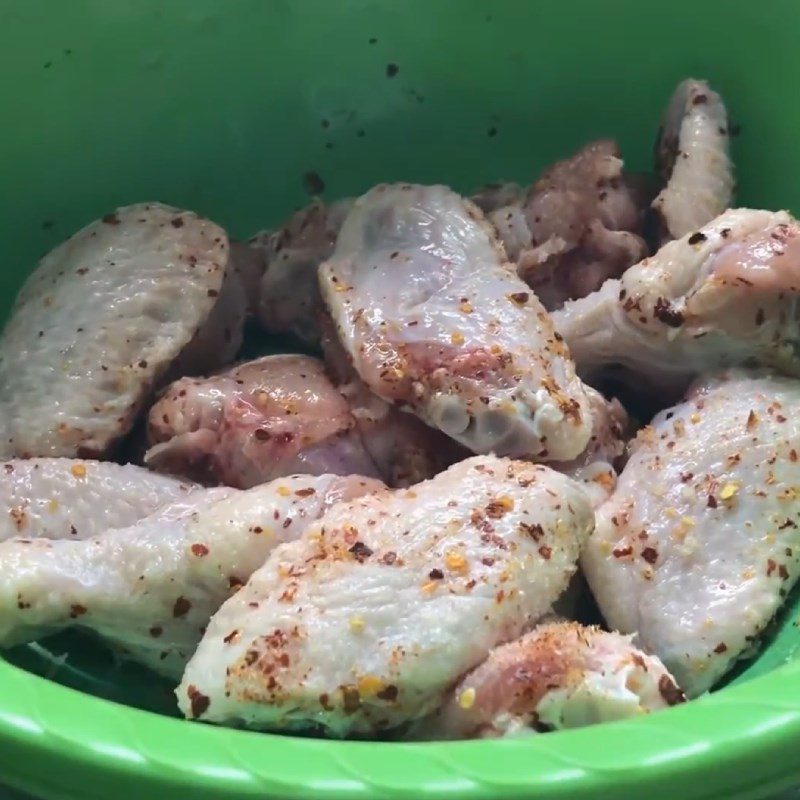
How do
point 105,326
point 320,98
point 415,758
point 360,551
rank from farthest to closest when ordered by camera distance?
point 320,98, point 105,326, point 360,551, point 415,758


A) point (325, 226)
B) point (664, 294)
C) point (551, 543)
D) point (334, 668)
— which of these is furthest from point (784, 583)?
point (325, 226)

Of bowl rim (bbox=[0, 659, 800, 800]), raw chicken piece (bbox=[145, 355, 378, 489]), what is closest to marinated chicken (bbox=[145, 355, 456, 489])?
raw chicken piece (bbox=[145, 355, 378, 489])

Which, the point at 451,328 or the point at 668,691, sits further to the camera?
the point at 451,328

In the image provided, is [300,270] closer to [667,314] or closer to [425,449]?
[425,449]

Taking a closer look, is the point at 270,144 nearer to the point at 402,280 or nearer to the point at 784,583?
the point at 402,280

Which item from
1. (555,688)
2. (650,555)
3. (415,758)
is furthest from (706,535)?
(415,758)

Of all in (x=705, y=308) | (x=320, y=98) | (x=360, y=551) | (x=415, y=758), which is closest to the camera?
(x=415, y=758)

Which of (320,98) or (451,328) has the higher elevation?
(320,98)

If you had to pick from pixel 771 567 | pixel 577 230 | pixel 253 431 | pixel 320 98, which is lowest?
pixel 771 567
